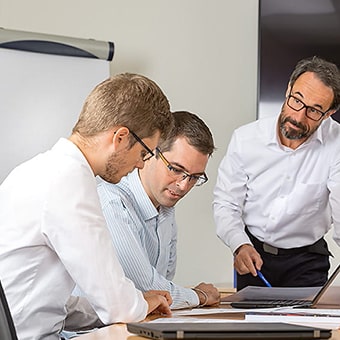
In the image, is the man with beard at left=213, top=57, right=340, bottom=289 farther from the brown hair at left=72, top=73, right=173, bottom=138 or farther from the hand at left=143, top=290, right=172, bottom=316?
the brown hair at left=72, top=73, right=173, bottom=138

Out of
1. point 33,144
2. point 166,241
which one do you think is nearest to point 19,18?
point 33,144

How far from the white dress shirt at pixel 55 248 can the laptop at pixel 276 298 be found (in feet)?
1.80

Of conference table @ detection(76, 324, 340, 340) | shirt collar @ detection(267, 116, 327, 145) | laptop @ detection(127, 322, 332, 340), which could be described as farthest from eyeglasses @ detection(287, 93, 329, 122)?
laptop @ detection(127, 322, 332, 340)

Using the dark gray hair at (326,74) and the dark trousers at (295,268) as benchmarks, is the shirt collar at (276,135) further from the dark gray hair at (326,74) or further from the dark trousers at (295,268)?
the dark trousers at (295,268)

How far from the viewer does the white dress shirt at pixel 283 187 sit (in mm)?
3131

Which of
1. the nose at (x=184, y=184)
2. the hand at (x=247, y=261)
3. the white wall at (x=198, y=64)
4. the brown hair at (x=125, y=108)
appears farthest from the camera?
the white wall at (x=198, y=64)

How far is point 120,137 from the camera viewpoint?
1843 millimetres

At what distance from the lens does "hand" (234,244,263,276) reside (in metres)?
2.64

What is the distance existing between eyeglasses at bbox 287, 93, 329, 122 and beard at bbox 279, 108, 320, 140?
0.04 meters

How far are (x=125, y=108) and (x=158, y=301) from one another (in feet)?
1.50

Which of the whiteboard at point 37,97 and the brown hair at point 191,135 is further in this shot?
the whiteboard at point 37,97

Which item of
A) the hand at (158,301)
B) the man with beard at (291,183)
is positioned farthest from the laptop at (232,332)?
the man with beard at (291,183)

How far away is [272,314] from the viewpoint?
192cm

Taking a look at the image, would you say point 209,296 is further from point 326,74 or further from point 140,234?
point 326,74
